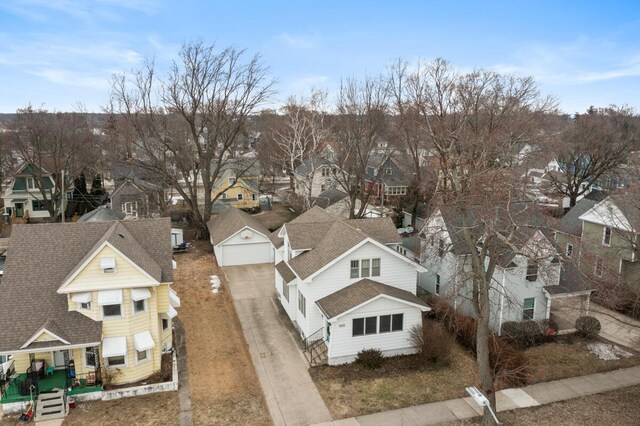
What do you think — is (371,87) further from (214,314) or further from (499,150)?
(214,314)

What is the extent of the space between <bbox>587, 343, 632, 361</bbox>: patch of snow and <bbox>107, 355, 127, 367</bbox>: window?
72.9 feet

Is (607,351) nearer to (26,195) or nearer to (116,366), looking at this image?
(116,366)

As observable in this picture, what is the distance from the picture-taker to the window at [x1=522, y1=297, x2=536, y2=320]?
25.3 m

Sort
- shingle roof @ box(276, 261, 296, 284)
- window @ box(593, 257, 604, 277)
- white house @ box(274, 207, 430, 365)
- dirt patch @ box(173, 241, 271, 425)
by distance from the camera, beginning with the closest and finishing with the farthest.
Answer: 1. dirt patch @ box(173, 241, 271, 425)
2. white house @ box(274, 207, 430, 365)
3. window @ box(593, 257, 604, 277)
4. shingle roof @ box(276, 261, 296, 284)

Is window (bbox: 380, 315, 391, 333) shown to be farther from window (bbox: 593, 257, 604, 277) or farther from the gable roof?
window (bbox: 593, 257, 604, 277)

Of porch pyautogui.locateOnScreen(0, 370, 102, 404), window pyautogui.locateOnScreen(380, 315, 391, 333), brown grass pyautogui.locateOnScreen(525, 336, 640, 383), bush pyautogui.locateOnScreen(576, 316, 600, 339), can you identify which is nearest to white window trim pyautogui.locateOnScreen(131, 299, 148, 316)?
porch pyautogui.locateOnScreen(0, 370, 102, 404)

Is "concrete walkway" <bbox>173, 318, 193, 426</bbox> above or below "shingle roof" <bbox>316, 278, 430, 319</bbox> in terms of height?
below

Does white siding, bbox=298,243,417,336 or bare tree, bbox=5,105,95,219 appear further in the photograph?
bare tree, bbox=5,105,95,219

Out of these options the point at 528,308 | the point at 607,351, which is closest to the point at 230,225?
the point at 528,308

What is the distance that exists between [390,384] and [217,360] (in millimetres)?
8047

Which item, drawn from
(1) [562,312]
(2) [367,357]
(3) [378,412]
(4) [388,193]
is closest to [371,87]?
(4) [388,193]

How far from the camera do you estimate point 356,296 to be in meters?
22.0

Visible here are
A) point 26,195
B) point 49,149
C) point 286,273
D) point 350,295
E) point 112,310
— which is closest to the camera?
point 112,310

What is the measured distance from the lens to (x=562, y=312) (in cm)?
2808
